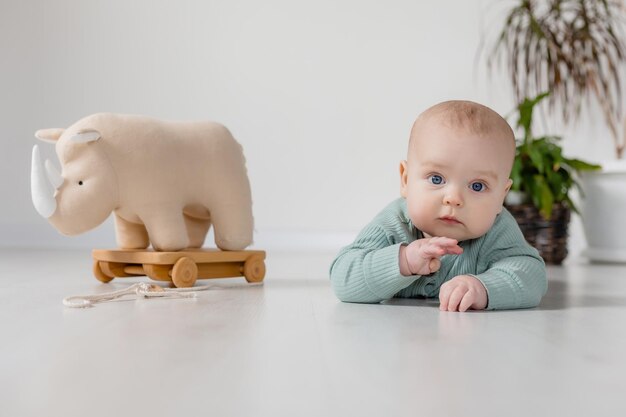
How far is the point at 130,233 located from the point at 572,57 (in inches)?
88.7

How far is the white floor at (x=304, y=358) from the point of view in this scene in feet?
2.35

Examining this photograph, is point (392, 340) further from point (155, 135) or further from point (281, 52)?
point (281, 52)

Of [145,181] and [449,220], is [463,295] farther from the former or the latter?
[145,181]

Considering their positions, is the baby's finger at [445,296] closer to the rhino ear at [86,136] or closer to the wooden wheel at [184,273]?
the wooden wheel at [184,273]

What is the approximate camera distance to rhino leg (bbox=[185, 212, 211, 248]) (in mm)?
1903

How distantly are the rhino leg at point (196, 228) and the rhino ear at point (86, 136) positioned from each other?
32 centimetres

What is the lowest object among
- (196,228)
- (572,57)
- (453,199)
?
(196,228)

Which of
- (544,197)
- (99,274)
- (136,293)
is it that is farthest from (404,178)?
(544,197)

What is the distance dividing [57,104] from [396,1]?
155 cm

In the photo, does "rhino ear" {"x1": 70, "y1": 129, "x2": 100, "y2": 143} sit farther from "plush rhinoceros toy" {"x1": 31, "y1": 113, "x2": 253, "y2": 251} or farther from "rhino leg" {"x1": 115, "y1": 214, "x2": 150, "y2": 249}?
"rhino leg" {"x1": 115, "y1": 214, "x2": 150, "y2": 249}

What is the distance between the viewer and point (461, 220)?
4.57 feet

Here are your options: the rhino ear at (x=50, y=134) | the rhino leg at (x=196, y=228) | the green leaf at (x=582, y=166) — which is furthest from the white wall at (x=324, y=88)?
the rhino ear at (x=50, y=134)

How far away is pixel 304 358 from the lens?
92 centimetres

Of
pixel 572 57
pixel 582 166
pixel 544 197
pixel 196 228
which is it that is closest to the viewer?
pixel 196 228
